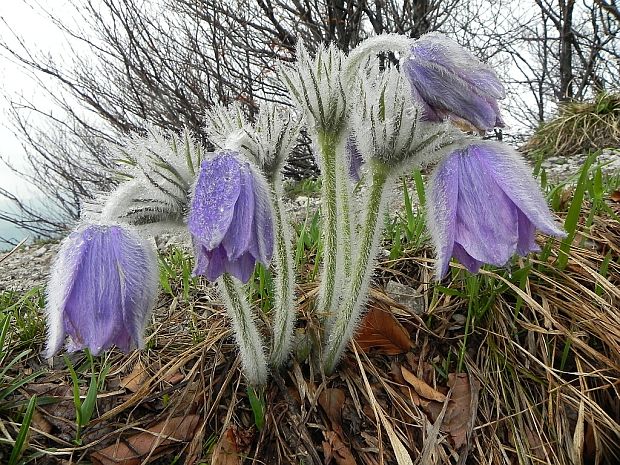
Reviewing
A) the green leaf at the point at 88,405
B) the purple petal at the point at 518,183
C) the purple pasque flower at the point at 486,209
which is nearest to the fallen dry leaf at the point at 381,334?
the purple pasque flower at the point at 486,209

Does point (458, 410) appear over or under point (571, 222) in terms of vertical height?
under

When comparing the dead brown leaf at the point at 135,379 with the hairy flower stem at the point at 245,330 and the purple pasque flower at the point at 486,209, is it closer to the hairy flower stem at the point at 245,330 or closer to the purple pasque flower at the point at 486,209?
the hairy flower stem at the point at 245,330

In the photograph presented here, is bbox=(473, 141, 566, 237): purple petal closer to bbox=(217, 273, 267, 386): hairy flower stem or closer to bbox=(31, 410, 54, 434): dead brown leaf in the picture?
bbox=(217, 273, 267, 386): hairy flower stem

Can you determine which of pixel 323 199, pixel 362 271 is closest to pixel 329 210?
pixel 323 199

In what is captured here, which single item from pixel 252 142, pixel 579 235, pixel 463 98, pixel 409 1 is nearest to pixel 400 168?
pixel 463 98

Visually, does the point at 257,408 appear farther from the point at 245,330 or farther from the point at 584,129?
the point at 584,129

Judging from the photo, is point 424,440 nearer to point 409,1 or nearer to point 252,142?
point 252,142

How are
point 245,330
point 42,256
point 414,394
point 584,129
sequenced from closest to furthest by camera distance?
point 245,330, point 414,394, point 42,256, point 584,129

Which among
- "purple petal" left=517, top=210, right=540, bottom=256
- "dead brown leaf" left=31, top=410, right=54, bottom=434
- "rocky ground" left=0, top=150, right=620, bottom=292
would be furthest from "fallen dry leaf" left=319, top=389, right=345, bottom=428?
"rocky ground" left=0, top=150, right=620, bottom=292
